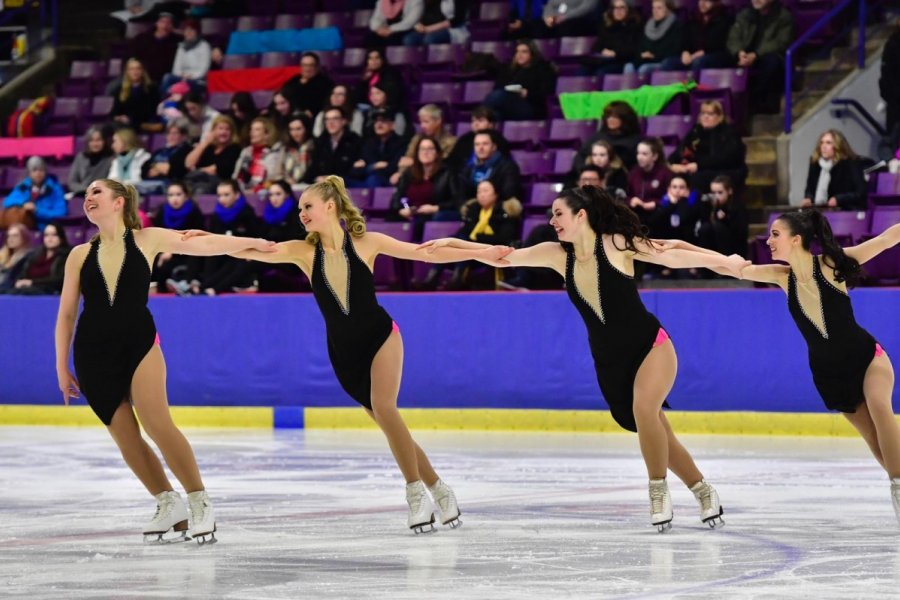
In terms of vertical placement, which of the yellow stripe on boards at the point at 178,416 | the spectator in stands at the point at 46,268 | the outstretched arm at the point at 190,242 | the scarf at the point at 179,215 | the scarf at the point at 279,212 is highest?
the outstretched arm at the point at 190,242

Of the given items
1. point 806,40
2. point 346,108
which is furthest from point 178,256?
point 806,40

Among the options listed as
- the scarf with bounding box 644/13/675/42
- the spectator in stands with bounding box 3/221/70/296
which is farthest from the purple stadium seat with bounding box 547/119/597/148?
the spectator in stands with bounding box 3/221/70/296

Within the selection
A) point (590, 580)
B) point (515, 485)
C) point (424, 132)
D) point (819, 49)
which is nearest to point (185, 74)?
point (424, 132)

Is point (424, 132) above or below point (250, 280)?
above

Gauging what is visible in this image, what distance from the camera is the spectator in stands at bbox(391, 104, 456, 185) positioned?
1343cm

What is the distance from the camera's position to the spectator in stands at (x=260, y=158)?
14453mm

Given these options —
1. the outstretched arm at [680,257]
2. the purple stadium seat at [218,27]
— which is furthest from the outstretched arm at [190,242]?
the purple stadium seat at [218,27]

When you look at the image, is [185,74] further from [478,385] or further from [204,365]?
[478,385]

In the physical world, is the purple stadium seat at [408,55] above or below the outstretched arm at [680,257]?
below

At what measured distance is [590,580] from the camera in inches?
212

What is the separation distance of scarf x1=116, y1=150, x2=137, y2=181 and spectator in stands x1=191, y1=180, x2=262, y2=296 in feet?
7.49

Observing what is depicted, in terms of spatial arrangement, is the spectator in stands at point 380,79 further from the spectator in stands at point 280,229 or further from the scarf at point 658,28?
the scarf at point 658,28

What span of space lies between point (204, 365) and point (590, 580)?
313 inches

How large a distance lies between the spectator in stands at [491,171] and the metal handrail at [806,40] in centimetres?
230
